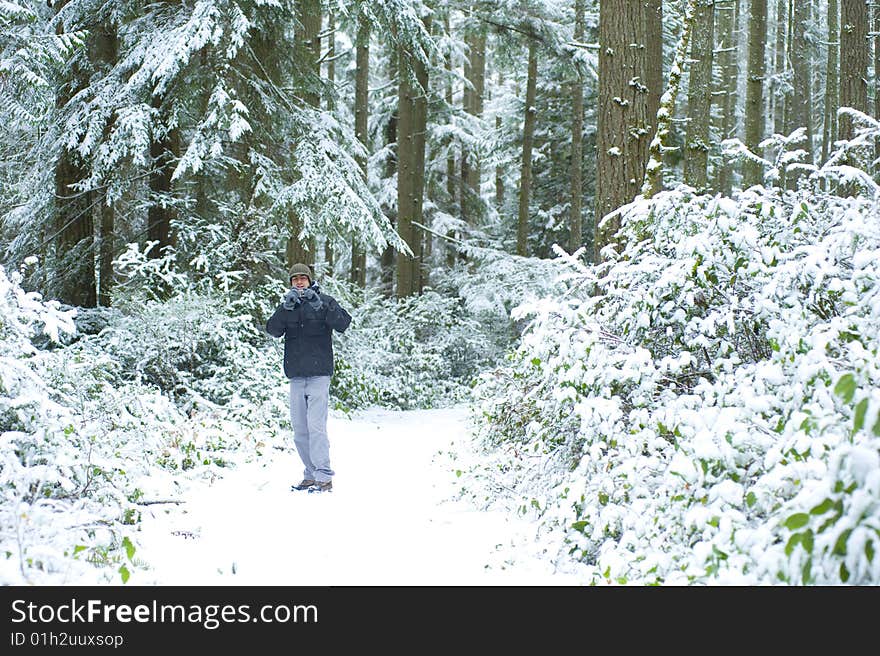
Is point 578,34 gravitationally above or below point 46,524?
above

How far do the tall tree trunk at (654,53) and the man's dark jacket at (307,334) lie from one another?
7.11 meters

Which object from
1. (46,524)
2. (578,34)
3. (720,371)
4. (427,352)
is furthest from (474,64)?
(46,524)

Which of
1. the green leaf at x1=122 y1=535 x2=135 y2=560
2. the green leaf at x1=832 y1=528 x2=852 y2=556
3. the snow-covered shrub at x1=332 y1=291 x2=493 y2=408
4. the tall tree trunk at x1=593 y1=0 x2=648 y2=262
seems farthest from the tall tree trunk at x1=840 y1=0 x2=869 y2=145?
the green leaf at x1=122 y1=535 x2=135 y2=560

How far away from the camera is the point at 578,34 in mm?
16609

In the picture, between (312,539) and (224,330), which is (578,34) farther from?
(312,539)

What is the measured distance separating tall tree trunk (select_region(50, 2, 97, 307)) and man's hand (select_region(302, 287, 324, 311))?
19.6ft

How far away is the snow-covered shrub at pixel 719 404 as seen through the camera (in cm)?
271

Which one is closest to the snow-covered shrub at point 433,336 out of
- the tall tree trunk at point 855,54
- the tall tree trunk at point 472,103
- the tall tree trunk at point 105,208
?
the tall tree trunk at point 472,103

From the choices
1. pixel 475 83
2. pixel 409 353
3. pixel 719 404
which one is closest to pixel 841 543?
pixel 719 404

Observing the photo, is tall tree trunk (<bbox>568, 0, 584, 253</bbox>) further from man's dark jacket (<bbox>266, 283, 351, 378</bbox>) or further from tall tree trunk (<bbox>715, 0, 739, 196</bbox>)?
man's dark jacket (<bbox>266, 283, 351, 378</bbox>)

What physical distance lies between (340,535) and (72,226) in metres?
8.70

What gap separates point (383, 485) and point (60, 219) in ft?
25.7

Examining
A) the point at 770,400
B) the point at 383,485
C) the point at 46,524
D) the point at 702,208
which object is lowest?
the point at 383,485
